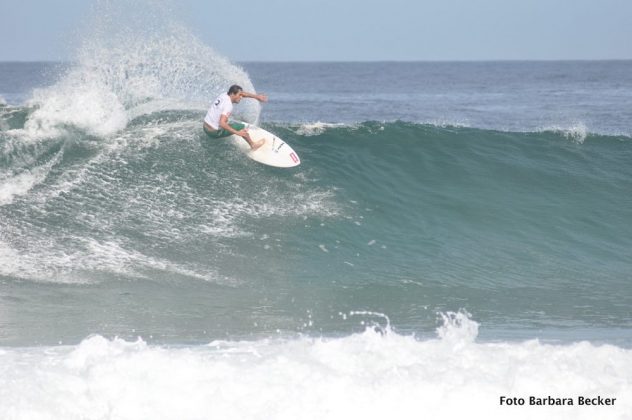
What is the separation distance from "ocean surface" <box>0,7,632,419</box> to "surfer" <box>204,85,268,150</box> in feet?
1.50

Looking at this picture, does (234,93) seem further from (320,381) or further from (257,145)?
(320,381)

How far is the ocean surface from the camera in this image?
5918 mm

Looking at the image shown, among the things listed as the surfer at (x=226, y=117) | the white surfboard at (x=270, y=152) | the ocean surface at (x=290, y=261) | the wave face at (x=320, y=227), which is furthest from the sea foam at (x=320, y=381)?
the white surfboard at (x=270, y=152)

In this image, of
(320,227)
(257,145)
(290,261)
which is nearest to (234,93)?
(257,145)

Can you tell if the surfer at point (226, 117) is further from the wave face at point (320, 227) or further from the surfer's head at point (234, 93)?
the wave face at point (320, 227)

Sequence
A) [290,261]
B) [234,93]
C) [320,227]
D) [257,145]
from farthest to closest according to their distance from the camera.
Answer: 1. [257,145]
2. [234,93]
3. [320,227]
4. [290,261]

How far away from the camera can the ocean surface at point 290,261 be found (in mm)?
5918

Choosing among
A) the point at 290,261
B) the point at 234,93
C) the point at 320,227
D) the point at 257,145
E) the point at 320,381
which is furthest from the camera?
the point at 257,145

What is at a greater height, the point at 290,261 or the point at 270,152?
the point at 270,152

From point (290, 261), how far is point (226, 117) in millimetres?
3037

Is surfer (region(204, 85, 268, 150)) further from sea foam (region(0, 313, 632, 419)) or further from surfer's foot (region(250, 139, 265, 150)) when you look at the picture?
sea foam (region(0, 313, 632, 419))

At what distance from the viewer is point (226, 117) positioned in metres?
13.2

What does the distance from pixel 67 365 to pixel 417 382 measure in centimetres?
248

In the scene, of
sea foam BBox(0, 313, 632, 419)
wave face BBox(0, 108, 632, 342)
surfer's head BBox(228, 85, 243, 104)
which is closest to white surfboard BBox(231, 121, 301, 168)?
wave face BBox(0, 108, 632, 342)
